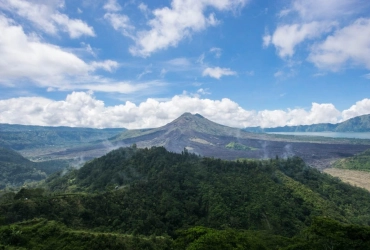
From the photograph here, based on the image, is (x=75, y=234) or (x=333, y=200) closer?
(x=75, y=234)

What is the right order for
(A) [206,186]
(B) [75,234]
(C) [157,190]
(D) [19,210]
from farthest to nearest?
(A) [206,186] < (C) [157,190] < (D) [19,210] < (B) [75,234]

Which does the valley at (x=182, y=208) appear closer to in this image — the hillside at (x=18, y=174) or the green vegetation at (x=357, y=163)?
the hillside at (x=18, y=174)

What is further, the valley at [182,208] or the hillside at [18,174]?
the hillside at [18,174]

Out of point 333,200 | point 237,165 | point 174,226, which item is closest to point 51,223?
point 174,226

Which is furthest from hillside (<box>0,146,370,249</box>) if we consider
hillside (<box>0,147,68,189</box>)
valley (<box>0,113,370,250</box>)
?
hillside (<box>0,147,68,189</box>)

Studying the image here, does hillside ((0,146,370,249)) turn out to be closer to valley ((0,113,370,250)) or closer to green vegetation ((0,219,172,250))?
valley ((0,113,370,250))

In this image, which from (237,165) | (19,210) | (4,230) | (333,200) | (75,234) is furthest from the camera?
(237,165)

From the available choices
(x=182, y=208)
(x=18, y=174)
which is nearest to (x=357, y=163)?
(x=182, y=208)

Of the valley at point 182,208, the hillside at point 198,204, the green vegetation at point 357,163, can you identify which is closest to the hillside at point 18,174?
the valley at point 182,208

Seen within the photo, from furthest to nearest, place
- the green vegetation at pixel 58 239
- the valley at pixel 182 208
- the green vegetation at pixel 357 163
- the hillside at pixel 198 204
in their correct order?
the green vegetation at pixel 357 163
the hillside at pixel 198 204
the valley at pixel 182 208
the green vegetation at pixel 58 239

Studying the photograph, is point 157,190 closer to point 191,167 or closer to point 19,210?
point 191,167
